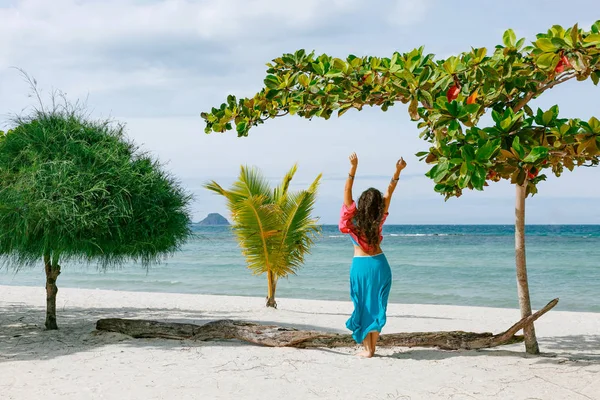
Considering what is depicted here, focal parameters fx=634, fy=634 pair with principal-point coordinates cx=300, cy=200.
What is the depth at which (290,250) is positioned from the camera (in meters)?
11.4

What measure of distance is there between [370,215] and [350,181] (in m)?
0.40

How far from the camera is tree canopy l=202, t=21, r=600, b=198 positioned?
474cm

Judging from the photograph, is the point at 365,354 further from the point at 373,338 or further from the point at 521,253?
the point at 521,253

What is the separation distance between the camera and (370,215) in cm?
648

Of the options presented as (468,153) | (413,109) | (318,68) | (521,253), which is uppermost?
(318,68)

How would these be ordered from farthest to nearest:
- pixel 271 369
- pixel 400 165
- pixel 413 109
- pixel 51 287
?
pixel 51 287, pixel 400 165, pixel 271 369, pixel 413 109

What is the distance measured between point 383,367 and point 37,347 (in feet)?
13.9

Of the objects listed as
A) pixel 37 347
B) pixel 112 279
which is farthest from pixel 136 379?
pixel 112 279

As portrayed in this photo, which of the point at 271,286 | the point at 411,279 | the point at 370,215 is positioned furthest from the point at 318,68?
the point at 411,279

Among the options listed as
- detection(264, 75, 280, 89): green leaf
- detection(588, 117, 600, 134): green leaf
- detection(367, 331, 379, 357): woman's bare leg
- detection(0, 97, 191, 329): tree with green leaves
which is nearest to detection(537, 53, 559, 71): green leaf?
detection(588, 117, 600, 134): green leaf

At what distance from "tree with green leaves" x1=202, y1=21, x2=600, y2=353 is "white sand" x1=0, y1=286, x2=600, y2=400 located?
35.8 inches

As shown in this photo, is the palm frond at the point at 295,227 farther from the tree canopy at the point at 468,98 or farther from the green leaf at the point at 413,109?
the green leaf at the point at 413,109

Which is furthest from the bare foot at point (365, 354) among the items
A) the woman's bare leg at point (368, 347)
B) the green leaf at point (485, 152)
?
the green leaf at point (485, 152)

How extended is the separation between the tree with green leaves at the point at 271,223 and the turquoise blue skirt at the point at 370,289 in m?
4.58
